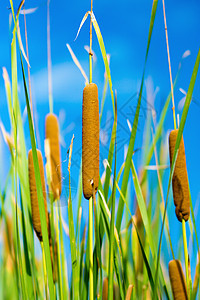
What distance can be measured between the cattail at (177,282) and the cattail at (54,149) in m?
0.61

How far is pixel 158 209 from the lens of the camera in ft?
5.86

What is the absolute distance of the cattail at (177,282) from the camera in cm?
129

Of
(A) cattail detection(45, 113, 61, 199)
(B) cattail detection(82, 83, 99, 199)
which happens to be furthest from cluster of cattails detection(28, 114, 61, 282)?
(B) cattail detection(82, 83, 99, 199)

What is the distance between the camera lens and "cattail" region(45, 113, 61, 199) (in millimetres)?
1636

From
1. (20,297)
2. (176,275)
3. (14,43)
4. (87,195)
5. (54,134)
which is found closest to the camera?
(87,195)

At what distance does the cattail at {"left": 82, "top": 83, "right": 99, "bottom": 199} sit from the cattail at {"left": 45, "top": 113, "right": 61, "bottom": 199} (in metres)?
0.51

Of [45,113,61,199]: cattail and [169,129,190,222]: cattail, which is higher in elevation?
[45,113,61,199]: cattail

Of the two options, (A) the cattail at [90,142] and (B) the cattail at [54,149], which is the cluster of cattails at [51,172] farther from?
(A) the cattail at [90,142]

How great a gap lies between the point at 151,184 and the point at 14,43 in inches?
35.9

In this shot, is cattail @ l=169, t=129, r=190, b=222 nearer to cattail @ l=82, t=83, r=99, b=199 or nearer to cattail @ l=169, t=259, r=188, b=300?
cattail @ l=169, t=259, r=188, b=300

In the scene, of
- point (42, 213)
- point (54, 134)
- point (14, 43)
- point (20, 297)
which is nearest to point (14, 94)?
point (14, 43)

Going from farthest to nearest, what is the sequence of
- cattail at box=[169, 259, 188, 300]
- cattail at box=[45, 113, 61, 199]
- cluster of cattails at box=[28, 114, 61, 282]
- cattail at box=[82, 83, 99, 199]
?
cattail at box=[45, 113, 61, 199], cluster of cattails at box=[28, 114, 61, 282], cattail at box=[169, 259, 188, 300], cattail at box=[82, 83, 99, 199]

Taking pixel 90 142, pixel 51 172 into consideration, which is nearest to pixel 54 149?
pixel 51 172

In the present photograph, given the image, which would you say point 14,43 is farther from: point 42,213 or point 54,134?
point 42,213
